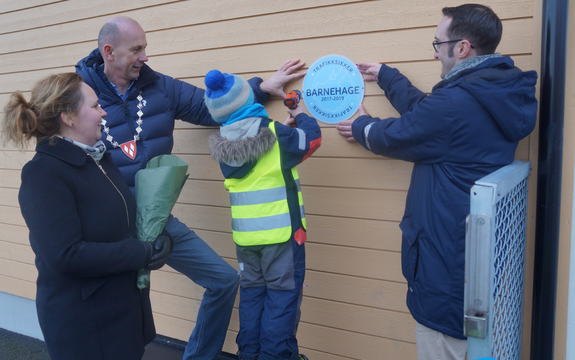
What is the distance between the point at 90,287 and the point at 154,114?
1280 mm

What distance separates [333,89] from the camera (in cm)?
293

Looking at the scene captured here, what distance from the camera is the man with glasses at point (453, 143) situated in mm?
2133

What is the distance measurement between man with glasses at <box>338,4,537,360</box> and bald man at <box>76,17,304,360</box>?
1.01 meters

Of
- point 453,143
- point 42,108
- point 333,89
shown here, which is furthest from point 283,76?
point 42,108

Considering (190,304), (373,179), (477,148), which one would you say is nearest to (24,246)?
(190,304)

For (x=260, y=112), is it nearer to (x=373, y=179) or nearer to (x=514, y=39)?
(x=373, y=179)

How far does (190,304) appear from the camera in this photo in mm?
3859

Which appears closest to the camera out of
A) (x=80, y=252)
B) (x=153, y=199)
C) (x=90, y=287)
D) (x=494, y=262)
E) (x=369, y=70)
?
(x=494, y=262)

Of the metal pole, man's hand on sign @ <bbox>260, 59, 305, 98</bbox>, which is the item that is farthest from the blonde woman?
the metal pole

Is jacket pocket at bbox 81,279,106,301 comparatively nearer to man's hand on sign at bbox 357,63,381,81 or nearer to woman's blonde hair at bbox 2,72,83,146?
woman's blonde hair at bbox 2,72,83,146

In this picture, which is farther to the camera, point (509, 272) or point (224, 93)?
point (224, 93)

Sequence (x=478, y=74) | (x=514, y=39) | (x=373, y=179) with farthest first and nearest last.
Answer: (x=373, y=179)
(x=514, y=39)
(x=478, y=74)

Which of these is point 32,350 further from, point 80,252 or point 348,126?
point 348,126

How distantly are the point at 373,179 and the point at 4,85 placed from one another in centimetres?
369
